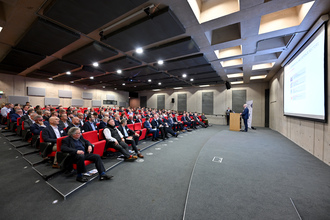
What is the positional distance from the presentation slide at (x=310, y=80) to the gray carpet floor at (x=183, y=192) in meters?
1.37

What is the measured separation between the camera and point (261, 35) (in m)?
3.63

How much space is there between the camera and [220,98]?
11320 mm

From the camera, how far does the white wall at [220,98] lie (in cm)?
965

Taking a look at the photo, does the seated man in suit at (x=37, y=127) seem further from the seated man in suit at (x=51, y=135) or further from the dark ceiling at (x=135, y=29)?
the dark ceiling at (x=135, y=29)

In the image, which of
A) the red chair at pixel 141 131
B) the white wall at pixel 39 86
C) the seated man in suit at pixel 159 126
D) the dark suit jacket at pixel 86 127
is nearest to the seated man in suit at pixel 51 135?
the dark suit jacket at pixel 86 127

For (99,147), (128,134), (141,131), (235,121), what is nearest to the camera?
(99,147)

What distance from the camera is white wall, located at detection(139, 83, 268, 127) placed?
31.7 ft

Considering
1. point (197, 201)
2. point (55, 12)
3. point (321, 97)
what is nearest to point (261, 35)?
point (321, 97)

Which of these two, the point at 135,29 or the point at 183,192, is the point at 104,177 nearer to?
the point at 183,192

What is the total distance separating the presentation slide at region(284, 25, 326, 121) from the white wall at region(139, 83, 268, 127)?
18.9 feet

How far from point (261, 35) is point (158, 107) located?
39.8ft

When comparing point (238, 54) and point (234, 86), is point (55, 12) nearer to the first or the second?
point (238, 54)

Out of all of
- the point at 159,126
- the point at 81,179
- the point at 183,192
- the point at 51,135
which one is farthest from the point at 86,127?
the point at 183,192

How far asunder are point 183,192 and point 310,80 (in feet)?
14.5
